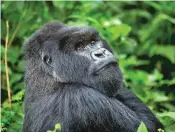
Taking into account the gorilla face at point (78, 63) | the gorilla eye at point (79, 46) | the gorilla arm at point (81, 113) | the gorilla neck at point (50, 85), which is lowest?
the gorilla arm at point (81, 113)

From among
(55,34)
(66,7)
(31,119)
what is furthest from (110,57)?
(66,7)

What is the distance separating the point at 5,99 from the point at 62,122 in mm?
1713

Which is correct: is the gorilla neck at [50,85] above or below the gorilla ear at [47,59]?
below

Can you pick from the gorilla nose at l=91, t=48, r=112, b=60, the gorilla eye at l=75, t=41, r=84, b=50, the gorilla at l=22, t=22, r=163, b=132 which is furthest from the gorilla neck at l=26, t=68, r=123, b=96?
the gorilla eye at l=75, t=41, r=84, b=50

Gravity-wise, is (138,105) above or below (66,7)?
below

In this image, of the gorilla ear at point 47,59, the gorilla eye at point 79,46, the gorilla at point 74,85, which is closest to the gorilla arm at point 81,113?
the gorilla at point 74,85

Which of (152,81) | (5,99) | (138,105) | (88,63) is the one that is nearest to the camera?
(88,63)

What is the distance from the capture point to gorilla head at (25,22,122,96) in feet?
14.0

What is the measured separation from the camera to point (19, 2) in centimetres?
577

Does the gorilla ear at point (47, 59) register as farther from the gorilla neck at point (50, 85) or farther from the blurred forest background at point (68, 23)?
the blurred forest background at point (68, 23)

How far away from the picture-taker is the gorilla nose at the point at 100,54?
432 centimetres

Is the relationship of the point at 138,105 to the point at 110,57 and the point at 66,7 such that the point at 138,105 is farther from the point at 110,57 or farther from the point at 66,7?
the point at 66,7

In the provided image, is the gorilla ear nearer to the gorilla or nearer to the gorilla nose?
the gorilla

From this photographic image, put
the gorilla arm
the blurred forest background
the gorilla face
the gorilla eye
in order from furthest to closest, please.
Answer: the blurred forest background < the gorilla eye < the gorilla face < the gorilla arm
